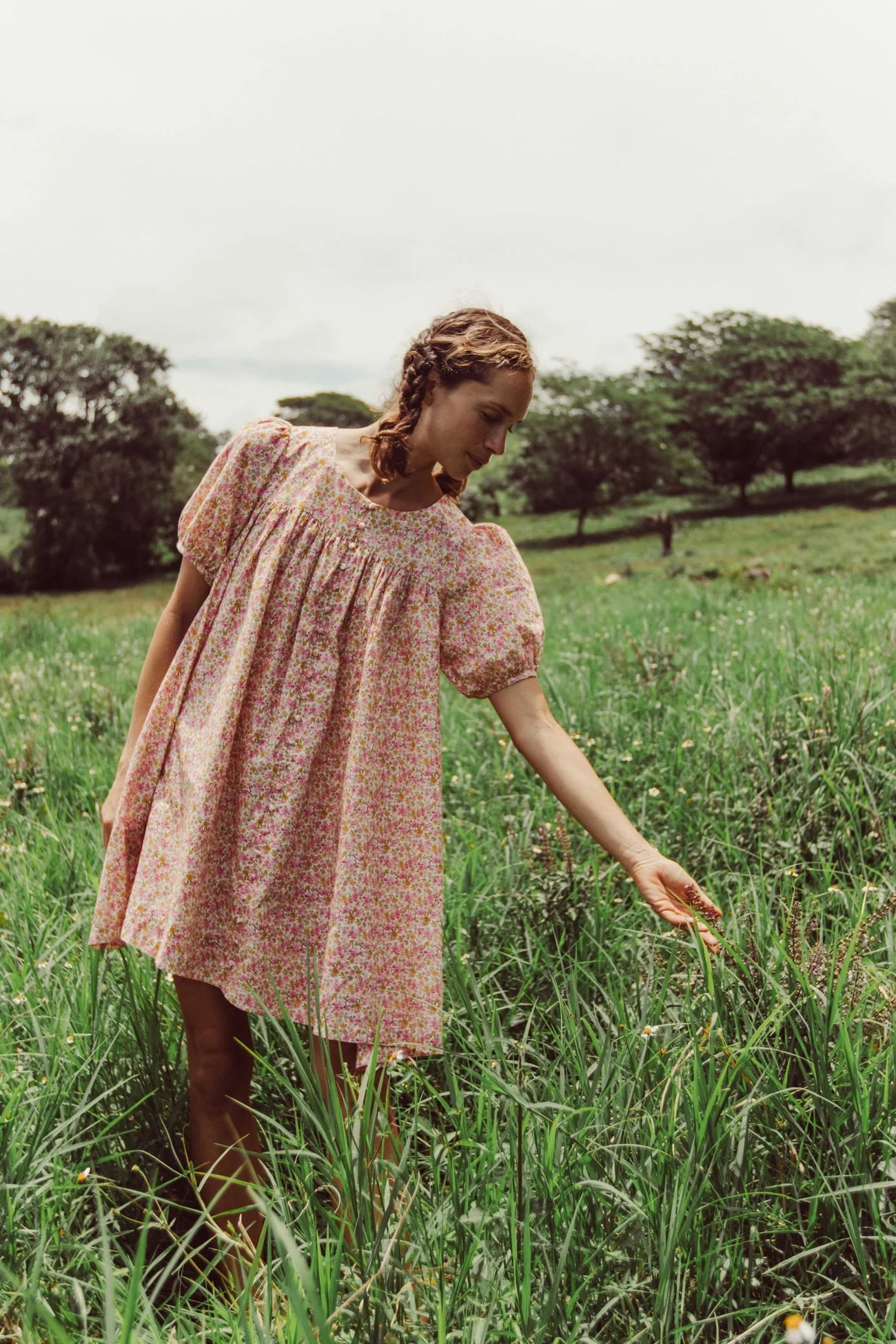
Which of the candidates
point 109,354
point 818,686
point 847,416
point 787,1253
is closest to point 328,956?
point 787,1253

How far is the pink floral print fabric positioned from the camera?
73.2 inches

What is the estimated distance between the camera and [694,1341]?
4.51 feet

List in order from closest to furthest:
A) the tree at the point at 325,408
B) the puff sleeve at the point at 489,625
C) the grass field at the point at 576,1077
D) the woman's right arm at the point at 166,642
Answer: the grass field at the point at 576,1077, the puff sleeve at the point at 489,625, the woman's right arm at the point at 166,642, the tree at the point at 325,408

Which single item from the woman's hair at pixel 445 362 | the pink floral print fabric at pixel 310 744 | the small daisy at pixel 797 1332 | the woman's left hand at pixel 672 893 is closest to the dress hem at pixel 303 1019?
the pink floral print fabric at pixel 310 744

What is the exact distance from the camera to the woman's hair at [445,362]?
1841mm

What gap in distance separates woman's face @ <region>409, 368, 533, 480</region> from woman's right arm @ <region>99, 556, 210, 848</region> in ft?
1.70

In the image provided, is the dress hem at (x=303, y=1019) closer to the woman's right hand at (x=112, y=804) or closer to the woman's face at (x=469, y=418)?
the woman's right hand at (x=112, y=804)

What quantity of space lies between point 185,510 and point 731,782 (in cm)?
178

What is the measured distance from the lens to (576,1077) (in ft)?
5.96

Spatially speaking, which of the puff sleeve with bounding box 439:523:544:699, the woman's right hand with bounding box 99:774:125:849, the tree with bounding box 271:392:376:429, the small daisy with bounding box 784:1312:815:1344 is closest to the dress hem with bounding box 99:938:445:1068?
the woman's right hand with bounding box 99:774:125:849

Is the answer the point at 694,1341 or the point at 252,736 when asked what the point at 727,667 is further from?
the point at 694,1341

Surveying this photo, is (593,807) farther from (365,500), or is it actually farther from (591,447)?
(591,447)

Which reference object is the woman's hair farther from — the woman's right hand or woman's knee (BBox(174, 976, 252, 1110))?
woman's knee (BBox(174, 976, 252, 1110))

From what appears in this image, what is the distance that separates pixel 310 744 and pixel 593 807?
20.2 inches
